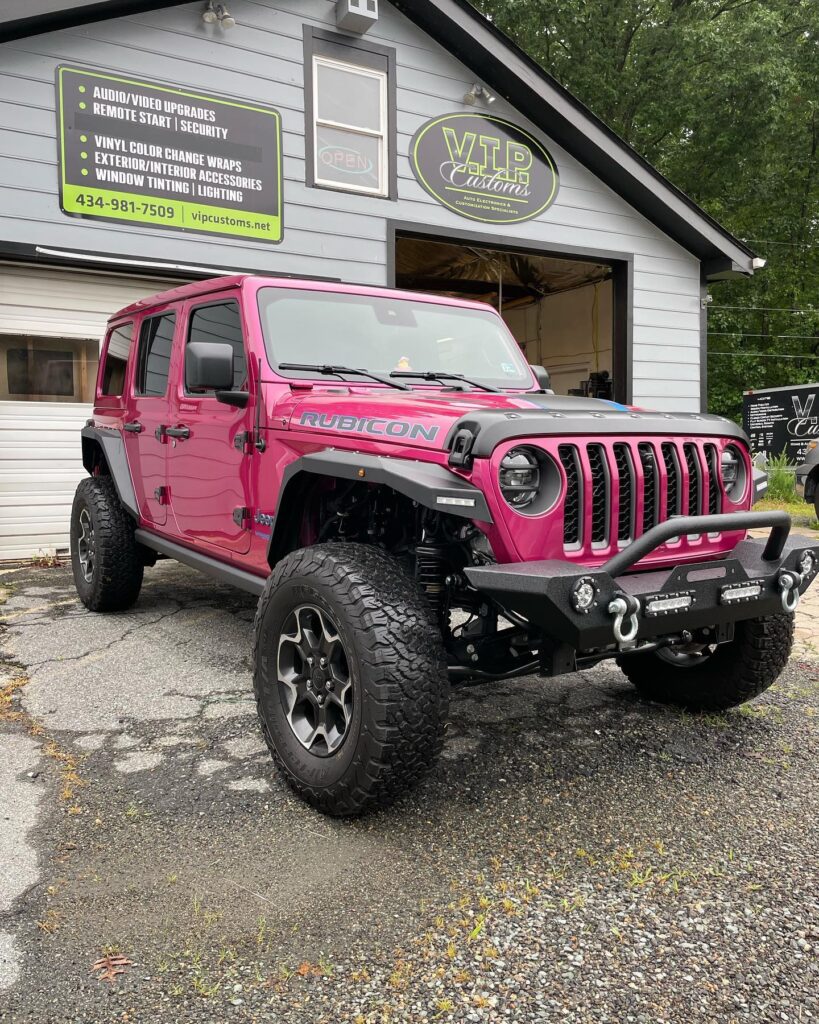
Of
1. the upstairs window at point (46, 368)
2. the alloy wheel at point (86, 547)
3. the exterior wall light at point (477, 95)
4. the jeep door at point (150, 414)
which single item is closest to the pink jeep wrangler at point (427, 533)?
the jeep door at point (150, 414)

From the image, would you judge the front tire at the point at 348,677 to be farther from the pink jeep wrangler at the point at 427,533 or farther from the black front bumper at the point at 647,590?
the black front bumper at the point at 647,590

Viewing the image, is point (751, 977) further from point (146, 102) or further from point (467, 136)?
point (467, 136)

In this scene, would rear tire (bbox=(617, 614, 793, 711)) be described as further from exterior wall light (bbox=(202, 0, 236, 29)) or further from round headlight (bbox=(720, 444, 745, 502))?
exterior wall light (bbox=(202, 0, 236, 29))

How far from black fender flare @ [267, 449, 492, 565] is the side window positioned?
2.65 ft

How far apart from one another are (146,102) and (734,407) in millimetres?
24327

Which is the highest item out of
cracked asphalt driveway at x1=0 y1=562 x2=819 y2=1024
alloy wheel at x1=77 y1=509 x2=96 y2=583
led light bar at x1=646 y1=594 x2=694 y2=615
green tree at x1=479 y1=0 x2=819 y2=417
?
green tree at x1=479 y1=0 x2=819 y2=417

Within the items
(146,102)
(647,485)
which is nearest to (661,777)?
(647,485)

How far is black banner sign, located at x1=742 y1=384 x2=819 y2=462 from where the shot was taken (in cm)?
1623

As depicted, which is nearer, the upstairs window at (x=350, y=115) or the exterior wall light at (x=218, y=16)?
the exterior wall light at (x=218, y=16)

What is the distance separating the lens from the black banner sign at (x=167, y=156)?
716 cm

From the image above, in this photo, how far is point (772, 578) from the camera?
2760 millimetres

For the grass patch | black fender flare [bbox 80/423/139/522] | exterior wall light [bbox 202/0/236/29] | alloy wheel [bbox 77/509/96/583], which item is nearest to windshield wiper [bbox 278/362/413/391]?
black fender flare [bbox 80/423/139/522]

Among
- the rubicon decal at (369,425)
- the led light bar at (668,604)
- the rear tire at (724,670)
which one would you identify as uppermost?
the rubicon decal at (369,425)

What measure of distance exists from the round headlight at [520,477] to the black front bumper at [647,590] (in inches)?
8.7
